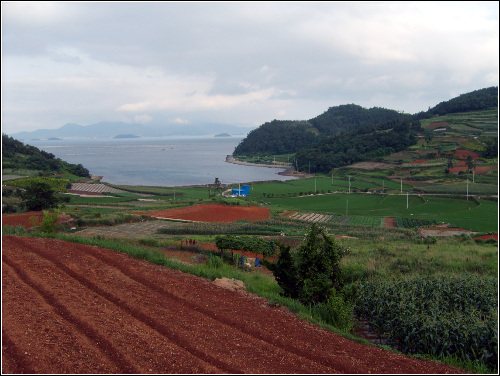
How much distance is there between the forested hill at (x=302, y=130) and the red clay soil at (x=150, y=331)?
128 metres

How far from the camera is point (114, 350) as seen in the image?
515cm

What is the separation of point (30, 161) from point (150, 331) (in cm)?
7090

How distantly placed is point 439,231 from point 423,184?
1145 inches

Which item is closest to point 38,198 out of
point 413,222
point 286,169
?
point 413,222

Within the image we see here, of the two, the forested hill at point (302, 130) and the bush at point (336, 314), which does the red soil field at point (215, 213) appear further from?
the forested hill at point (302, 130)

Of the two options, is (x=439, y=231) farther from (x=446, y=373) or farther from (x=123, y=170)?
(x=123, y=170)

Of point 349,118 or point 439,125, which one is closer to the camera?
point 439,125

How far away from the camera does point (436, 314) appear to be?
7.83m

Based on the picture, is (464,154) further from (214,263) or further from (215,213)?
(214,263)

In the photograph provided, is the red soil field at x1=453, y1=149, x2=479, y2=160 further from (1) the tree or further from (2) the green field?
(1) the tree

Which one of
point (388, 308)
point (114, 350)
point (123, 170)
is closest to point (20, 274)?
A: point (114, 350)

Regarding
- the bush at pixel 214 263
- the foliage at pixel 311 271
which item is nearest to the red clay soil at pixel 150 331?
the foliage at pixel 311 271

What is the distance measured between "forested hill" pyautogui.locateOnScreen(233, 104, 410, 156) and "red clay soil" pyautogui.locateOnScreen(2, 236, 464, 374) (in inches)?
5036

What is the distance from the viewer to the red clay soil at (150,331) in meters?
4.95
